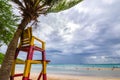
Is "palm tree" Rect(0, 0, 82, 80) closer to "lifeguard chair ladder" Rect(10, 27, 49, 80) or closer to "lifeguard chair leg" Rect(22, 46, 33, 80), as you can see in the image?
"lifeguard chair ladder" Rect(10, 27, 49, 80)

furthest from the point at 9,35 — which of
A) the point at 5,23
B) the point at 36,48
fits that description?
the point at 36,48

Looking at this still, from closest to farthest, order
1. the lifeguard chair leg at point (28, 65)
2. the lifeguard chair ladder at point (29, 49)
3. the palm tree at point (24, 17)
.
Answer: the lifeguard chair leg at point (28, 65) → the lifeguard chair ladder at point (29, 49) → the palm tree at point (24, 17)

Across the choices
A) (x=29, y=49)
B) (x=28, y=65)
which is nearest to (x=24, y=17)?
(x=29, y=49)

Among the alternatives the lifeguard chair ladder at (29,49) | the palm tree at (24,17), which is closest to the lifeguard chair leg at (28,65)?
the lifeguard chair ladder at (29,49)

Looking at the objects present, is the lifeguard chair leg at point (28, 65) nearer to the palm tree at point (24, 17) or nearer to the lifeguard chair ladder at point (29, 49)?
the lifeguard chair ladder at point (29, 49)

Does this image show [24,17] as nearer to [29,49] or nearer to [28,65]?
[29,49]

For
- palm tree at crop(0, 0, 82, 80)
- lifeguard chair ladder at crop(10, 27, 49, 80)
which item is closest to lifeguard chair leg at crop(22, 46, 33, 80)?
lifeguard chair ladder at crop(10, 27, 49, 80)

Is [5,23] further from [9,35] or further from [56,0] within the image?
[56,0]

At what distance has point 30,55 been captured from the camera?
28.9ft

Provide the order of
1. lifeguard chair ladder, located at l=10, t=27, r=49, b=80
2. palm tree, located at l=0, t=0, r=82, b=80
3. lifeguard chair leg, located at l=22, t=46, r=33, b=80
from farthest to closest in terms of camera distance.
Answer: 1. palm tree, located at l=0, t=0, r=82, b=80
2. lifeguard chair ladder, located at l=10, t=27, r=49, b=80
3. lifeguard chair leg, located at l=22, t=46, r=33, b=80

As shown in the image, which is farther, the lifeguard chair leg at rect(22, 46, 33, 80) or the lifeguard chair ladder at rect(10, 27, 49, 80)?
the lifeguard chair ladder at rect(10, 27, 49, 80)

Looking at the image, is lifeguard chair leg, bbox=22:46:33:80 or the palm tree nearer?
lifeguard chair leg, bbox=22:46:33:80

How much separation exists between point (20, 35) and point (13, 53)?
2.78ft

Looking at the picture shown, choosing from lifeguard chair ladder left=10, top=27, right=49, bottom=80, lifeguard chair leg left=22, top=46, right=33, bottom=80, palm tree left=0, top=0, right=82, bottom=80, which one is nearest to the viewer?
lifeguard chair leg left=22, top=46, right=33, bottom=80
